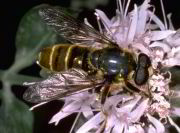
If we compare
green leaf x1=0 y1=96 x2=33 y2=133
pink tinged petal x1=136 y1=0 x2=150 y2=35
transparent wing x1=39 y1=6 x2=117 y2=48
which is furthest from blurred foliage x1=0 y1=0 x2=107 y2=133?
pink tinged petal x1=136 y1=0 x2=150 y2=35

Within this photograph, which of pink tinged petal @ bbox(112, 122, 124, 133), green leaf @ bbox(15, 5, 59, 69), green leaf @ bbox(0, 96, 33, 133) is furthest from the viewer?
green leaf @ bbox(15, 5, 59, 69)

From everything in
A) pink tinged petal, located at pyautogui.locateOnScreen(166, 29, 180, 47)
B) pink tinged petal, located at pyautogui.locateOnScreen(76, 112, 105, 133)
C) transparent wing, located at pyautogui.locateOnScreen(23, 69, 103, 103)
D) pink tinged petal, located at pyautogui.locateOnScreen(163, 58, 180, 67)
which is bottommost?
pink tinged petal, located at pyautogui.locateOnScreen(76, 112, 105, 133)

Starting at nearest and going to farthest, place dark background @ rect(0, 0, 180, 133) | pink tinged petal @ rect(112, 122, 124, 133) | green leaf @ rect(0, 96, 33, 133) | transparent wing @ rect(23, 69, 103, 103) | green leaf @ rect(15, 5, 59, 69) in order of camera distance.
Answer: transparent wing @ rect(23, 69, 103, 103) < pink tinged petal @ rect(112, 122, 124, 133) < green leaf @ rect(0, 96, 33, 133) < green leaf @ rect(15, 5, 59, 69) < dark background @ rect(0, 0, 180, 133)

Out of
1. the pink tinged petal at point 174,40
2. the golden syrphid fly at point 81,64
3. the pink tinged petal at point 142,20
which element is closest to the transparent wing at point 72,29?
the golden syrphid fly at point 81,64

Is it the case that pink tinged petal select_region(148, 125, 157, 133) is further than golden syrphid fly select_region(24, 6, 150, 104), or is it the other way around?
pink tinged petal select_region(148, 125, 157, 133)

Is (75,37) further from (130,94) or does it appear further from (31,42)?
(31,42)

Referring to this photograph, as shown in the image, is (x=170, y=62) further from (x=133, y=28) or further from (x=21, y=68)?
(x=21, y=68)

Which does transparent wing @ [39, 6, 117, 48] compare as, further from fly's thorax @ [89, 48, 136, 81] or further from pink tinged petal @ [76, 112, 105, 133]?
pink tinged petal @ [76, 112, 105, 133]
